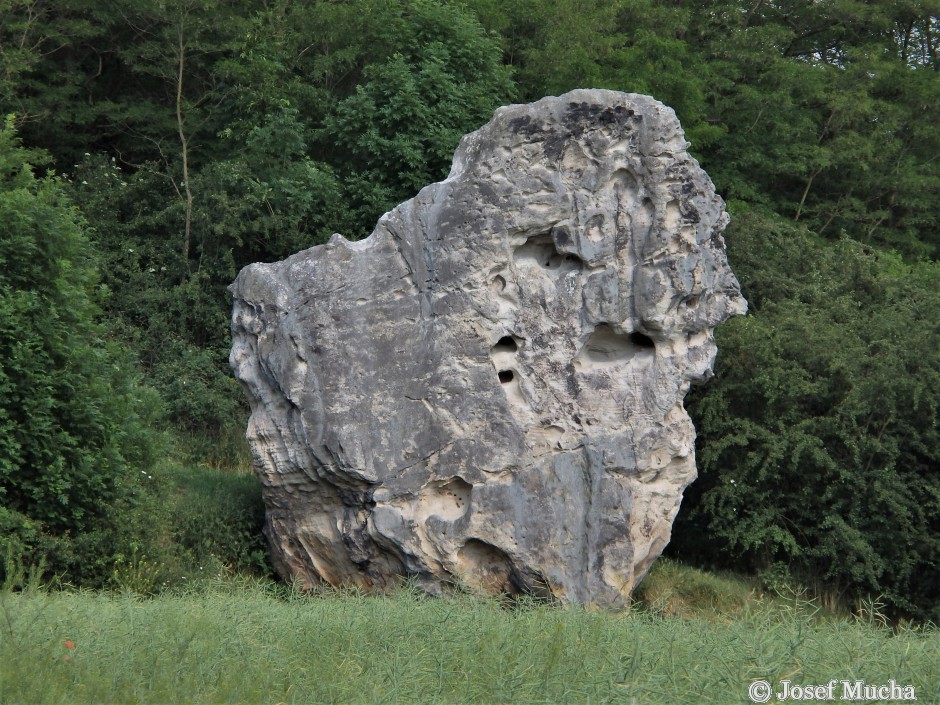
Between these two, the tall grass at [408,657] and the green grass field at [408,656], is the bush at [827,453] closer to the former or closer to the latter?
the tall grass at [408,657]

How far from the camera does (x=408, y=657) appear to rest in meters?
6.75

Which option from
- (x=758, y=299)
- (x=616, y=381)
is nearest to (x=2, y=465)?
(x=616, y=381)

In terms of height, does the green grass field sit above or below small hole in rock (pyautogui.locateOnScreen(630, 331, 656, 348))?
below

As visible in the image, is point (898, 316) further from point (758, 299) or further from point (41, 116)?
point (41, 116)

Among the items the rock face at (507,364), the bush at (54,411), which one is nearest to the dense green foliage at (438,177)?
the bush at (54,411)

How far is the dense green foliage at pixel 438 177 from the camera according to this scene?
11.2m

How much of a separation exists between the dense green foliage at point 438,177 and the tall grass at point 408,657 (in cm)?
356

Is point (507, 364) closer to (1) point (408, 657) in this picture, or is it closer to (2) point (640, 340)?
(2) point (640, 340)

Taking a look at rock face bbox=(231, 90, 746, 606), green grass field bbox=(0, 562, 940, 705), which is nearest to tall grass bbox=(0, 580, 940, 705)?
green grass field bbox=(0, 562, 940, 705)

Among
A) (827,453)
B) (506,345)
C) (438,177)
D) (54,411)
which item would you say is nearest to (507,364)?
(506,345)

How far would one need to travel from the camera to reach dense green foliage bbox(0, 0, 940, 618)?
36.8 feet

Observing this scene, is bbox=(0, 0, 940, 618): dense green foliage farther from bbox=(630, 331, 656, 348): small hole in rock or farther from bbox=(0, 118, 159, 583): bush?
bbox=(630, 331, 656, 348): small hole in rock

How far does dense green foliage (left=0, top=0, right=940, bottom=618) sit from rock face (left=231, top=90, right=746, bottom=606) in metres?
2.04

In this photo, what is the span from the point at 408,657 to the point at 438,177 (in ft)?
37.7
